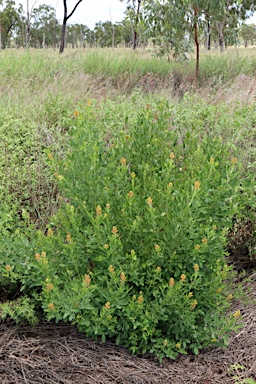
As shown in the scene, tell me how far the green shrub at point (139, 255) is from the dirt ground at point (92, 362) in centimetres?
10

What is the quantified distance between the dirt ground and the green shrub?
10 centimetres

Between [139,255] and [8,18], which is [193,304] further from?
[8,18]

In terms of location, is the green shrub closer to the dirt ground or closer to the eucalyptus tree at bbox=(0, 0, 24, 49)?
the dirt ground

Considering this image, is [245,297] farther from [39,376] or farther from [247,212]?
[39,376]

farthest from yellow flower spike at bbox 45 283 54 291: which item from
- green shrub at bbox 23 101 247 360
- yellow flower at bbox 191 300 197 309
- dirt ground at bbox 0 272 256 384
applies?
yellow flower at bbox 191 300 197 309

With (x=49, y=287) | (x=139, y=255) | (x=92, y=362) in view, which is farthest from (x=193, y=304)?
(x=49, y=287)

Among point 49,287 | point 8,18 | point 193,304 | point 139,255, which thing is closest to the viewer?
point 49,287

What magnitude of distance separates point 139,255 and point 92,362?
26.3 inches

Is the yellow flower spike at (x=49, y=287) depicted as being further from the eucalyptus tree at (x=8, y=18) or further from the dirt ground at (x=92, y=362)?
the eucalyptus tree at (x=8, y=18)

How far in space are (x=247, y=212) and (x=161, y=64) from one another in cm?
789

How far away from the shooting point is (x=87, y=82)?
7363mm

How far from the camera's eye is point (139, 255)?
8.03 ft

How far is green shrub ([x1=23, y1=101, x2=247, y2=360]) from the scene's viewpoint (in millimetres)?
2264

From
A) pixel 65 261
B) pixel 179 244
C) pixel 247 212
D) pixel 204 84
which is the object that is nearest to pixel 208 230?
pixel 179 244
